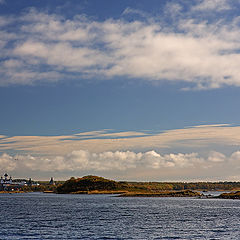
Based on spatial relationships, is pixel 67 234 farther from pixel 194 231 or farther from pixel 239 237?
pixel 239 237

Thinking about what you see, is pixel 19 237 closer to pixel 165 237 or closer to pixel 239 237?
pixel 165 237

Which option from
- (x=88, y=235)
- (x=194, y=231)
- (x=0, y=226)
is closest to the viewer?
(x=88, y=235)

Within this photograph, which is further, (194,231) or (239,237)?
(194,231)

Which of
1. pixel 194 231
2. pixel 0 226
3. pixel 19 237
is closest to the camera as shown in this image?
pixel 19 237

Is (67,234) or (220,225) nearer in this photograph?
(67,234)

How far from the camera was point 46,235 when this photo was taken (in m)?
69.6

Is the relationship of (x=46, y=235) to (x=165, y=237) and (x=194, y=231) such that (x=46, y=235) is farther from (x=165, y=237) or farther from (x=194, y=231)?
(x=194, y=231)

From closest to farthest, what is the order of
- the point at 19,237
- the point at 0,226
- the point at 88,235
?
the point at 19,237 < the point at 88,235 < the point at 0,226

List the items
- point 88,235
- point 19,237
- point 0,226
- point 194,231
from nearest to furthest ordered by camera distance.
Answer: point 19,237, point 88,235, point 194,231, point 0,226

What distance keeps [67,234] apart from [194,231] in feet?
76.1

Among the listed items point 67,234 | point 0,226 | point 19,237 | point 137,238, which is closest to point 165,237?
point 137,238

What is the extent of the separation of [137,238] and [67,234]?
39.8ft

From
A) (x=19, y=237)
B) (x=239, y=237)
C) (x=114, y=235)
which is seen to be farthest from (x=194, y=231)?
(x=19, y=237)

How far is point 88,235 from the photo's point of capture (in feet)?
234
